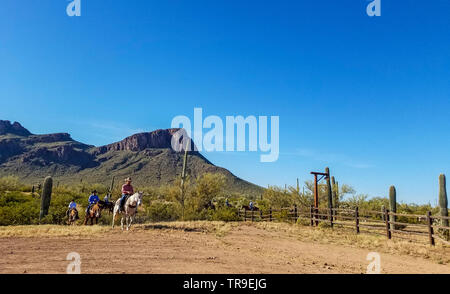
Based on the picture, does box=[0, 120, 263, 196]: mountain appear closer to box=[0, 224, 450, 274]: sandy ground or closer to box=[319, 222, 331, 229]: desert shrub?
box=[319, 222, 331, 229]: desert shrub

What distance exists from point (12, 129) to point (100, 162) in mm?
53673

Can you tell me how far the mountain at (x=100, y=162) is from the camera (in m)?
72.8

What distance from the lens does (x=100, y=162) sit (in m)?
86.9

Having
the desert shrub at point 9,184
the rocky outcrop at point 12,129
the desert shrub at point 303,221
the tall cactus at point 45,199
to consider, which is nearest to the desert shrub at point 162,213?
the tall cactus at point 45,199

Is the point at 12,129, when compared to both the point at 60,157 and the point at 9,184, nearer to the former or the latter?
the point at 60,157

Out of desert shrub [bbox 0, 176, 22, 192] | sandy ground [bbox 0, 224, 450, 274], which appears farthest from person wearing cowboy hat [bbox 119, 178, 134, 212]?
desert shrub [bbox 0, 176, 22, 192]

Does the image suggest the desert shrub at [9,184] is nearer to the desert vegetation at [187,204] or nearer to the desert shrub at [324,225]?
the desert vegetation at [187,204]

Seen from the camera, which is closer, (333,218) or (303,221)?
(333,218)

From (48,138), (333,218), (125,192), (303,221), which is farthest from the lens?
(48,138)

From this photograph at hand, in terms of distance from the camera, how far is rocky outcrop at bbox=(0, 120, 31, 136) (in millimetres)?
107631

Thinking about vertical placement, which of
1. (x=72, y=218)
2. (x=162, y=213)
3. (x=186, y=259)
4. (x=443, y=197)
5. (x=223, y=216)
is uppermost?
(x=443, y=197)

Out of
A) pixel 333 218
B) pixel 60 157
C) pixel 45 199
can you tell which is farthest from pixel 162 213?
pixel 60 157
